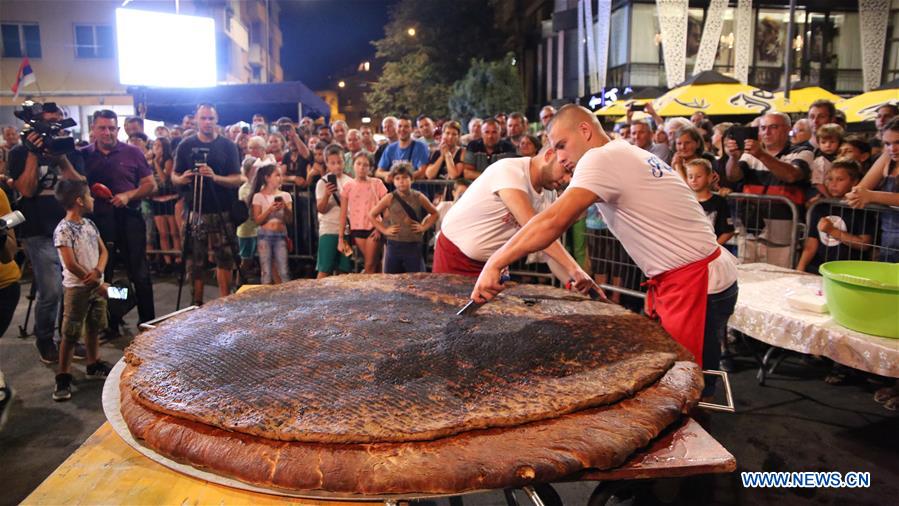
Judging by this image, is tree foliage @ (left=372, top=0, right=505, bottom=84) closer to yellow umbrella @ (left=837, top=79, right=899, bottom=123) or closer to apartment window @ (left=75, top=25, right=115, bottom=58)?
apartment window @ (left=75, top=25, right=115, bottom=58)

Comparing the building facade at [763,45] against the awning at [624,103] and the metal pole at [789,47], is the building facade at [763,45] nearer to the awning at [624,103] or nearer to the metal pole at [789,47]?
the awning at [624,103]

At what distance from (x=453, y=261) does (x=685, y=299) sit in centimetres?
156

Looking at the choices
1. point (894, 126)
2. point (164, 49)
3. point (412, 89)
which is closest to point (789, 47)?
point (894, 126)

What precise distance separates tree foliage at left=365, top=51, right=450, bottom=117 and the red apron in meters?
27.3

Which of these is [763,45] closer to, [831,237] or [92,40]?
[831,237]

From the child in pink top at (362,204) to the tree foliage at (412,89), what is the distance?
75.8 feet

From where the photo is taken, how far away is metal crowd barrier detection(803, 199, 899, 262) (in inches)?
175

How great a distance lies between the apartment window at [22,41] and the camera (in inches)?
987

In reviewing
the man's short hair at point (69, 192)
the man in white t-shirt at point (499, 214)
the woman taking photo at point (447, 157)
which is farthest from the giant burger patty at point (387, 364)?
the woman taking photo at point (447, 157)

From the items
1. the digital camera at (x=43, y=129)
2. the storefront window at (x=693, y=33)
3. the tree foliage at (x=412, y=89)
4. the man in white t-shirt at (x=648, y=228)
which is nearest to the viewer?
the man in white t-shirt at (x=648, y=228)

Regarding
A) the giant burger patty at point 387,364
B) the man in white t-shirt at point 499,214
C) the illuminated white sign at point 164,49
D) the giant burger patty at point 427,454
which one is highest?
the illuminated white sign at point 164,49

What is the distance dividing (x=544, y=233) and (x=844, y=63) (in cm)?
2513

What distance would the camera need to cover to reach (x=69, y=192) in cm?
454

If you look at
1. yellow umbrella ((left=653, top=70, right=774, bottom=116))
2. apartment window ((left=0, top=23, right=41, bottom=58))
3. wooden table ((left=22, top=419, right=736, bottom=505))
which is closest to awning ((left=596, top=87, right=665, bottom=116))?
yellow umbrella ((left=653, top=70, right=774, bottom=116))
